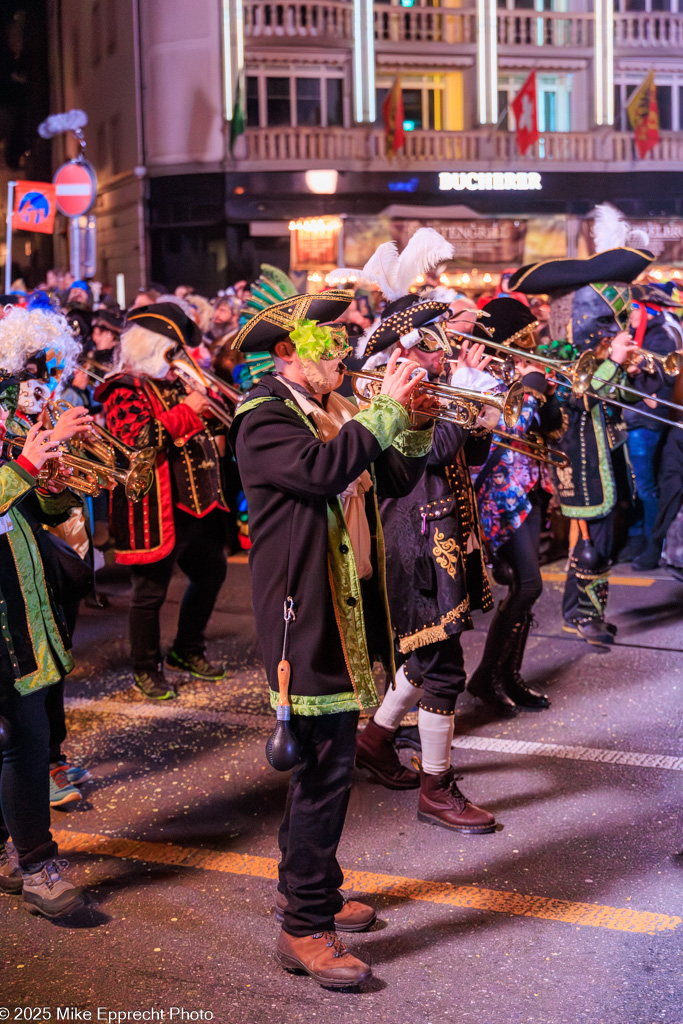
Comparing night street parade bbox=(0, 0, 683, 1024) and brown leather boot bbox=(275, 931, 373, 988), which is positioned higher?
night street parade bbox=(0, 0, 683, 1024)

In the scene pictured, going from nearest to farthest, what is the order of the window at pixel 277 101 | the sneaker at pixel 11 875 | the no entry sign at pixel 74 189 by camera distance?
1. the sneaker at pixel 11 875
2. the no entry sign at pixel 74 189
3. the window at pixel 277 101

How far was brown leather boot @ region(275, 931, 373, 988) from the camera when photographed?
323 centimetres

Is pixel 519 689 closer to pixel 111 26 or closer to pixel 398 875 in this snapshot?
pixel 398 875

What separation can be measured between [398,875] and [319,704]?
1.04 meters

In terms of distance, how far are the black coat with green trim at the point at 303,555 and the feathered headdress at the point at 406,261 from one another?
1.72 metres

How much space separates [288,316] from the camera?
339cm

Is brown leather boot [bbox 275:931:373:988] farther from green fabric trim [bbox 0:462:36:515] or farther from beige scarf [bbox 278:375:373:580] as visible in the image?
green fabric trim [bbox 0:462:36:515]

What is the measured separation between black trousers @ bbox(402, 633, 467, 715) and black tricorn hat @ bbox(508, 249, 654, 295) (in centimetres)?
302

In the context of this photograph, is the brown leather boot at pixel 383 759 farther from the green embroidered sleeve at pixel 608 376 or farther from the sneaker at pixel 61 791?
the green embroidered sleeve at pixel 608 376

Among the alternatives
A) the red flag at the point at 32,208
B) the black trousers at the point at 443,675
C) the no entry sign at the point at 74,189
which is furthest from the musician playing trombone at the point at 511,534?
the no entry sign at the point at 74,189

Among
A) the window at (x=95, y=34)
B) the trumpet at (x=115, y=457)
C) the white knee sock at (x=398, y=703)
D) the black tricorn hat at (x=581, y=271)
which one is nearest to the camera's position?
the white knee sock at (x=398, y=703)

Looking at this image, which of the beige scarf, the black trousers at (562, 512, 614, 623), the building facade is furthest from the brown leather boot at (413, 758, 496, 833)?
the building facade

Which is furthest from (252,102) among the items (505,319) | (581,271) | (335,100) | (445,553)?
(445,553)

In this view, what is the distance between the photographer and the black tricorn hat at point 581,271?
6.57 meters
